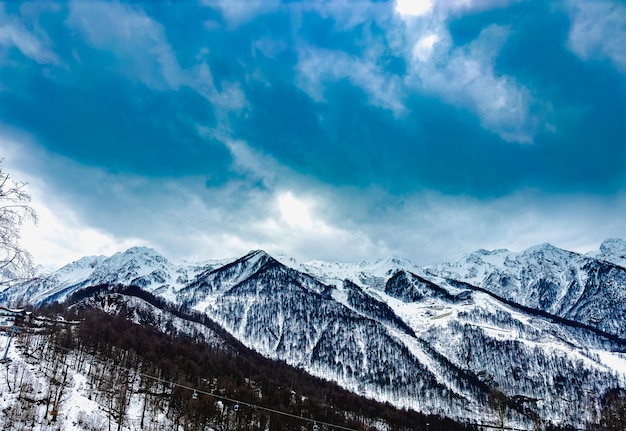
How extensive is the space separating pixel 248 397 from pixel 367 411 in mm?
79073

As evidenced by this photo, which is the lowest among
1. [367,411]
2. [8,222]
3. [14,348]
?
[367,411]

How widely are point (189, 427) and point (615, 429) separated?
114m

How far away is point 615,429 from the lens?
10731 cm

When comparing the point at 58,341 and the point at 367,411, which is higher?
the point at 58,341

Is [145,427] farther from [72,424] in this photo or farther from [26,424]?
[26,424]

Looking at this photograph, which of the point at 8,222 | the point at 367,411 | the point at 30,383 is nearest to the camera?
the point at 8,222

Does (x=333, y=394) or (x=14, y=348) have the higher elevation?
(x=14, y=348)

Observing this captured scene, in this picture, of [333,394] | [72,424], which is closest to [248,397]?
[72,424]

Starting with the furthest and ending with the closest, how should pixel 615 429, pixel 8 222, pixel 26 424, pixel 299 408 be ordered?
pixel 299 408 → pixel 615 429 → pixel 26 424 → pixel 8 222

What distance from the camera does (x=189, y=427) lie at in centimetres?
8000

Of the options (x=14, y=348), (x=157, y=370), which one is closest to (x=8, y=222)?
(x=14, y=348)

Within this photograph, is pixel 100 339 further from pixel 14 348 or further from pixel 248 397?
pixel 248 397

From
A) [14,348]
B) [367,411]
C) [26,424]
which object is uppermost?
[14,348]

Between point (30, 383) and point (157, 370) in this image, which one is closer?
point (30, 383)
